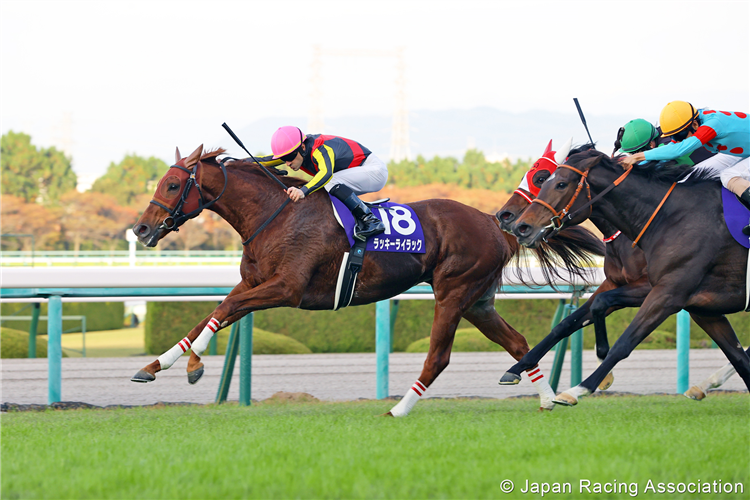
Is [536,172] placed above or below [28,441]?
above

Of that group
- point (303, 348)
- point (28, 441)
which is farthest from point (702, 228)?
point (303, 348)

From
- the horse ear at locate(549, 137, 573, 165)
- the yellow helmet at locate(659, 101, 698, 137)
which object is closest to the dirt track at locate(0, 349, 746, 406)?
the horse ear at locate(549, 137, 573, 165)

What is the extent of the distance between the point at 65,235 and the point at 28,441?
3672cm

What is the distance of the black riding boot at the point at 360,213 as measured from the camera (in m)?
4.70

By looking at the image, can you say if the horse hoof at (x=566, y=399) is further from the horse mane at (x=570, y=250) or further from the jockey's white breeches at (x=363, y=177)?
the jockey's white breeches at (x=363, y=177)

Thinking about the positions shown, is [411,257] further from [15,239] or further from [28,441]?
[15,239]

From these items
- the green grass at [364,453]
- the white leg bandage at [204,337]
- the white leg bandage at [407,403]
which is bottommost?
the white leg bandage at [407,403]

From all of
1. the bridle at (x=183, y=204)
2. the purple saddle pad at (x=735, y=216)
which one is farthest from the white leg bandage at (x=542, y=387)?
the bridle at (x=183, y=204)

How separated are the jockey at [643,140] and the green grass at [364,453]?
1556 mm

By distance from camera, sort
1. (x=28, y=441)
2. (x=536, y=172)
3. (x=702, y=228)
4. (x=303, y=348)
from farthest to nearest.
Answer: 1. (x=303, y=348)
2. (x=536, y=172)
3. (x=702, y=228)
4. (x=28, y=441)

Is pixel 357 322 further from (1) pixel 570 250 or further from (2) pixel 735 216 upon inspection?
(2) pixel 735 216

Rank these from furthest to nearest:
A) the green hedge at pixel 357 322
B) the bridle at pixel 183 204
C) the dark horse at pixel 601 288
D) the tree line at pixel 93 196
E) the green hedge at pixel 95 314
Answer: the tree line at pixel 93 196
the green hedge at pixel 95 314
the green hedge at pixel 357 322
the bridle at pixel 183 204
the dark horse at pixel 601 288

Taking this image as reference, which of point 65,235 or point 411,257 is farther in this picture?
point 65,235

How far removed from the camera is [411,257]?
4891 mm
